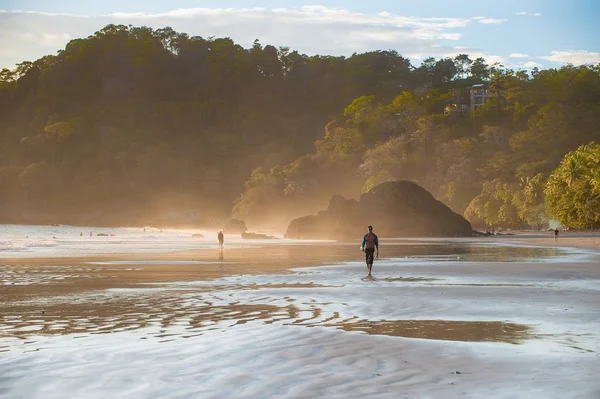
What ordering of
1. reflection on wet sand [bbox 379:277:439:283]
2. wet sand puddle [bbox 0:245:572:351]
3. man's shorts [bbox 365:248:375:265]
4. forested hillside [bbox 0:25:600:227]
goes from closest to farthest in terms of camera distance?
wet sand puddle [bbox 0:245:572:351] → reflection on wet sand [bbox 379:277:439:283] → man's shorts [bbox 365:248:375:265] → forested hillside [bbox 0:25:600:227]

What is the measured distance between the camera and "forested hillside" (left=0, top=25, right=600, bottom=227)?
11288cm

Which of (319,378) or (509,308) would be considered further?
(509,308)

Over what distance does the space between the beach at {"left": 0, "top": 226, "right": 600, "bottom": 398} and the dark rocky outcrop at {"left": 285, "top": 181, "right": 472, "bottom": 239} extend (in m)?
50.1

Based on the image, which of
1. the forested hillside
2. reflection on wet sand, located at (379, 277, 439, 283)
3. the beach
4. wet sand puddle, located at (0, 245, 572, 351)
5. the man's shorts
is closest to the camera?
the beach

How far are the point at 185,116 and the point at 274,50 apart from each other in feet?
91.2

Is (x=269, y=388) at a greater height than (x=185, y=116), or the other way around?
(x=185, y=116)

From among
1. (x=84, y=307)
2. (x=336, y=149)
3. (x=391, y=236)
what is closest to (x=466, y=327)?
(x=84, y=307)

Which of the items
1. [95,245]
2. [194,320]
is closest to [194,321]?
[194,320]

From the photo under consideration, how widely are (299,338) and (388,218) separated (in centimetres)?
6335

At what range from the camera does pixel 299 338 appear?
11227 millimetres

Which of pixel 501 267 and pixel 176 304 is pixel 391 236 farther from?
pixel 176 304

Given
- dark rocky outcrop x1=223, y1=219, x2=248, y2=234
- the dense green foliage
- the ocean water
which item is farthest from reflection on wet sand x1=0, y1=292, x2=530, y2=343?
dark rocky outcrop x1=223, y1=219, x2=248, y2=234

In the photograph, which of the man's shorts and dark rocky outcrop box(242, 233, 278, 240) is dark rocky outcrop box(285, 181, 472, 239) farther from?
the man's shorts

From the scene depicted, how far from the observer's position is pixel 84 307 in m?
15.2
